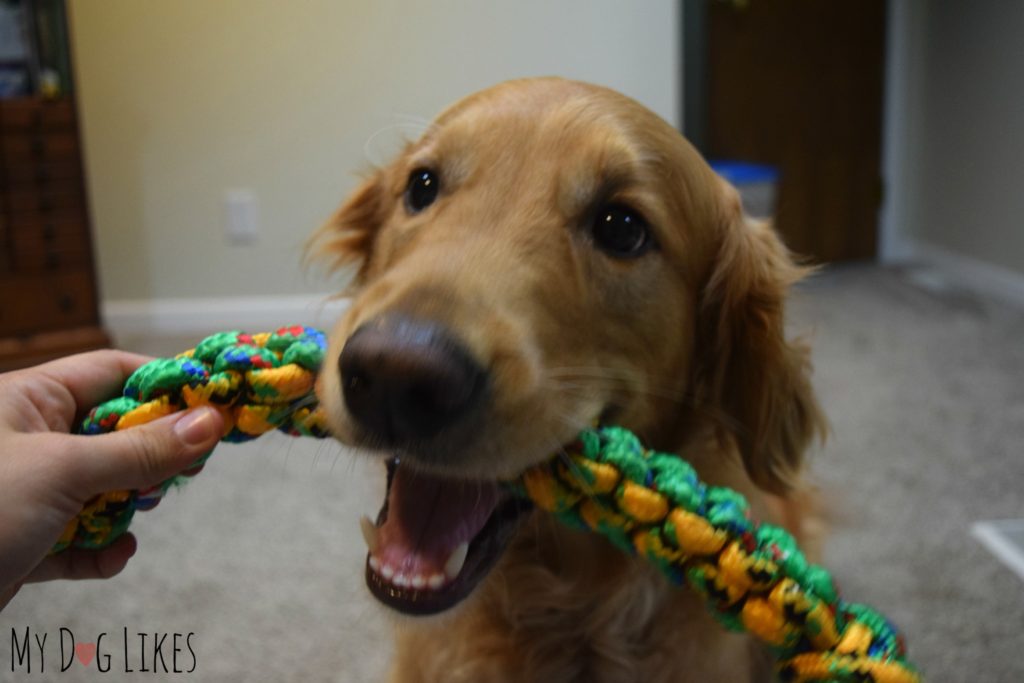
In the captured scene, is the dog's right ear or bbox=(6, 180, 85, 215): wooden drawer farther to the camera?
bbox=(6, 180, 85, 215): wooden drawer

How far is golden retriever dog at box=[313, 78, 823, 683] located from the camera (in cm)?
86

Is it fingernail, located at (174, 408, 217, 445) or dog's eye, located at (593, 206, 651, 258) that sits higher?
dog's eye, located at (593, 206, 651, 258)

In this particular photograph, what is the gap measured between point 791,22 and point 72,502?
15.8 feet

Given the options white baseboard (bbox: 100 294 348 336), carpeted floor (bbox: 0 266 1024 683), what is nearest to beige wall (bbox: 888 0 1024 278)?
carpeted floor (bbox: 0 266 1024 683)

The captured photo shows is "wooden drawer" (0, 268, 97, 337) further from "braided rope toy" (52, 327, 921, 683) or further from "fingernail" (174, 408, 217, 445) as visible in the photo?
"fingernail" (174, 408, 217, 445)

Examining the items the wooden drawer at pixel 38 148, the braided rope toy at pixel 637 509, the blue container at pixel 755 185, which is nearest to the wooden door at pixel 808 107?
the blue container at pixel 755 185

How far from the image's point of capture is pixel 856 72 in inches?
201

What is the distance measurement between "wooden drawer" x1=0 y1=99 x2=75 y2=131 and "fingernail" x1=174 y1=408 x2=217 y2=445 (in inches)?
107

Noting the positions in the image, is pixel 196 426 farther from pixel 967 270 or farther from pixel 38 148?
pixel 967 270

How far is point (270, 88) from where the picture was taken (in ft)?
12.2

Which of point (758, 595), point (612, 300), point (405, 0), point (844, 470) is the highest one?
point (405, 0)

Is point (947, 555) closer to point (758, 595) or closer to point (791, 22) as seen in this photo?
point (758, 595)

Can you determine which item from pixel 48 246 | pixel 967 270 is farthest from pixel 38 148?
pixel 967 270

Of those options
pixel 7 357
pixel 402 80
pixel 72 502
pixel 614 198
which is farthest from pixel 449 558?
pixel 402 80
